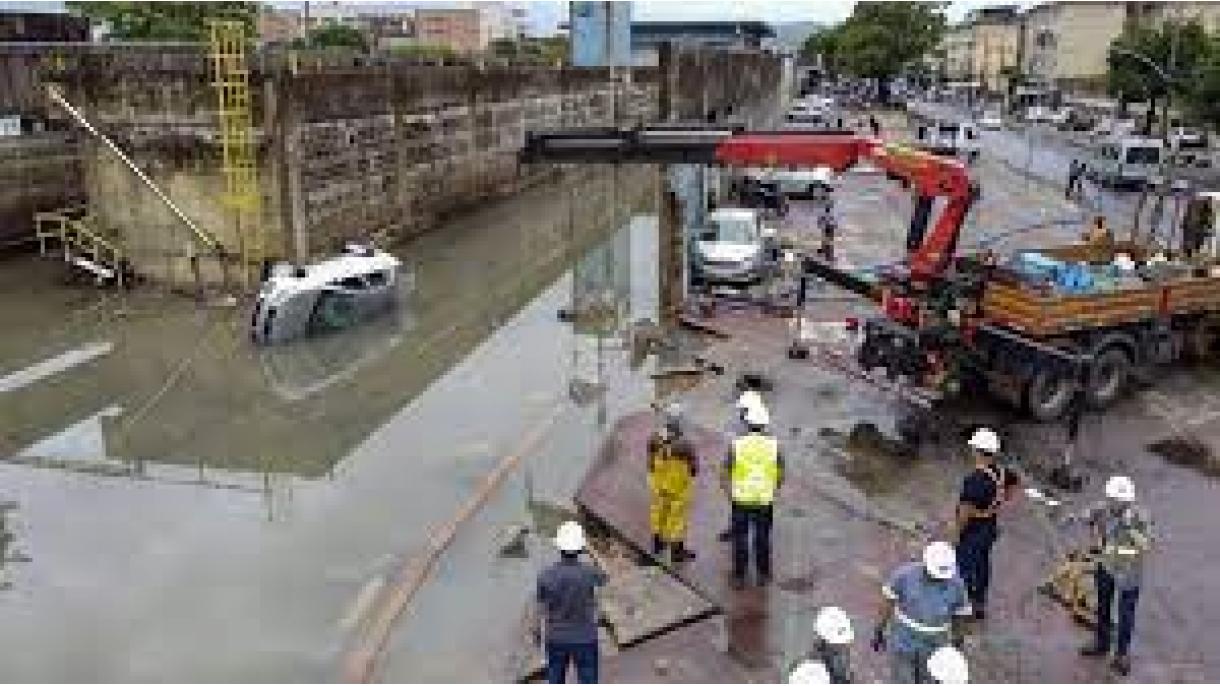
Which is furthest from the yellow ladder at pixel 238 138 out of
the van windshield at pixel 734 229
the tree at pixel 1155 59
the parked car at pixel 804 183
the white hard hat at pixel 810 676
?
the tree at pixel 1155 59

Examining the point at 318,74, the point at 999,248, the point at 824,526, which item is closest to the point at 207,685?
the point at 824,526

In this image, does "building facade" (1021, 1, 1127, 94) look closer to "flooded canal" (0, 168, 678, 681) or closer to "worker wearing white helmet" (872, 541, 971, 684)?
"flooded canal" (0, 168, 678, 681)

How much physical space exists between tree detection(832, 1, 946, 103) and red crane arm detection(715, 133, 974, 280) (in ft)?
226

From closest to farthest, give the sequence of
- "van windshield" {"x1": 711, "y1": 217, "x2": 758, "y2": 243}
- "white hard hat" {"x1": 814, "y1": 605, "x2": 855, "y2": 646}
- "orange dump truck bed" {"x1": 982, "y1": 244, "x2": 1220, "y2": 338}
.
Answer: "white hard hat" {"x1": 814, "y1": 605, "x2": 855, "y2": 646} < "orange dump truck bed" {"x1": 982, "y1": 244, "x2": 1220, "y2": 338} < "van windshield" {"x1": 711, "y1": 217, "x2": 758, "y2": 243}

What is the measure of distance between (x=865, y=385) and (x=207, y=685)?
31.7 feet

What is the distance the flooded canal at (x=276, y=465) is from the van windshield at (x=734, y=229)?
1.73 metres

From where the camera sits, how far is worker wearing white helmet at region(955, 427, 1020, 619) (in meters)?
8.82

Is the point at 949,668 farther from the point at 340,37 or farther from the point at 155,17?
the point at 340,37

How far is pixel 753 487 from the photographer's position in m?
9.35

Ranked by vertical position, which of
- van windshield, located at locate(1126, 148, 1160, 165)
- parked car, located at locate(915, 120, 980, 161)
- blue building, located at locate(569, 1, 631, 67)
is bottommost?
van windshield, located at locate(1126, 148, 1160, 165)

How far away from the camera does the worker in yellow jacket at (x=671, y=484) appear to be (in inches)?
381

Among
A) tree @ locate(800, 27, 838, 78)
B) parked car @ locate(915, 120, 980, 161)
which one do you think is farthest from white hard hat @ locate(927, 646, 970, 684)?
tree @ locate(800, 27, 838, 78)

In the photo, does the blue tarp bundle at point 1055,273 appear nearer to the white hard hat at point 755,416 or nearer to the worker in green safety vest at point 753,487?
the white hard hat at point 755,416

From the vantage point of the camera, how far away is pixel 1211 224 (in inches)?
747
